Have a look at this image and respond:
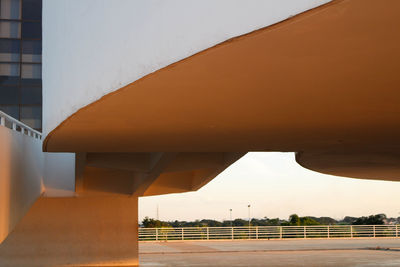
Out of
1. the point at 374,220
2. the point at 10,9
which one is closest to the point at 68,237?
the point at 10,9

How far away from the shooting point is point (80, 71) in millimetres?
6785

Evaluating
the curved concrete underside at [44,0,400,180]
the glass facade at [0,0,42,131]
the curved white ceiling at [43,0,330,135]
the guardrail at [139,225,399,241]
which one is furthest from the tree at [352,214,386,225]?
the curved white ceiling at [43,0,330,135]

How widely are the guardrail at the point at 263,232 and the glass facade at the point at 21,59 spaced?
48.5ft

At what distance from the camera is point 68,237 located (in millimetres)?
22938

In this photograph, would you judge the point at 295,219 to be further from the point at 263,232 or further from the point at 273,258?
the point at 273,258

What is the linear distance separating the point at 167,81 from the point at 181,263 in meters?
20.0

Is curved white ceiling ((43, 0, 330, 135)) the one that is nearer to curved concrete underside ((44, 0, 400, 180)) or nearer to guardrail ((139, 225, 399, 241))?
curved concrete underside ((44, 0, 400, 180))

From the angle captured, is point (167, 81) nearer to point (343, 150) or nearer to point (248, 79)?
point (248, 79)

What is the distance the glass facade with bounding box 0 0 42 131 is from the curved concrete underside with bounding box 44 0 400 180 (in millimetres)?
24011

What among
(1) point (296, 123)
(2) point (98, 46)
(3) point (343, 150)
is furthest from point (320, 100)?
(3) point (343, 150)

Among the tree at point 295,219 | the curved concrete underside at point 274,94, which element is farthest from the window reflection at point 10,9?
the tree at point 295,219

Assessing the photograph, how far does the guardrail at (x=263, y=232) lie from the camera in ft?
143

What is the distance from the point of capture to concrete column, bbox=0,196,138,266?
74.1 feet

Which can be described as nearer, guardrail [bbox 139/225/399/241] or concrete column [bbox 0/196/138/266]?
concrete column [bbox 0/196/138/266]
